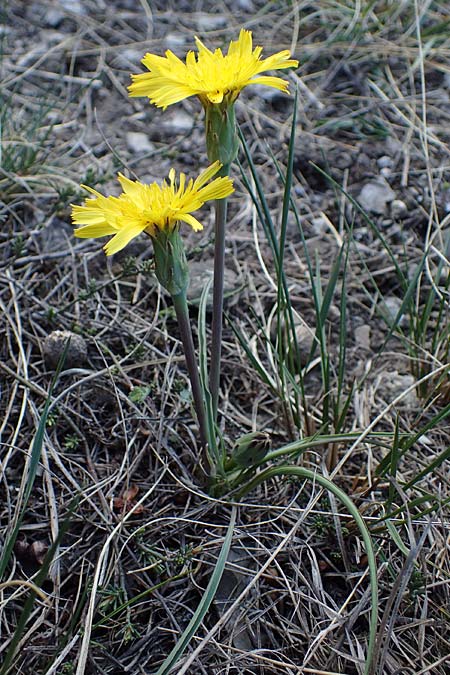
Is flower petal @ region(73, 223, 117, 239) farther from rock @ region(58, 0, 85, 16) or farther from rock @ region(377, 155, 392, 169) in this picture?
rock @ region(58, 0, 85, 16)

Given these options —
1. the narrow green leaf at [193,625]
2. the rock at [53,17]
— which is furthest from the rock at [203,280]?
the rock at [53,17]

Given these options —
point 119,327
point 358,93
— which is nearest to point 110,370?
point 119,327

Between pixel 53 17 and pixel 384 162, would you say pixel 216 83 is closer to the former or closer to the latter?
pixel 384 162

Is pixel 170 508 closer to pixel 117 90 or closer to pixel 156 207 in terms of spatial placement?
pixel 156 207

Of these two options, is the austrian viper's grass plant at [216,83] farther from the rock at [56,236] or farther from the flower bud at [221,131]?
the rock at [56,236]

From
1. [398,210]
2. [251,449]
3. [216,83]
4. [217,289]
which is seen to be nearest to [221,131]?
[216,83]
